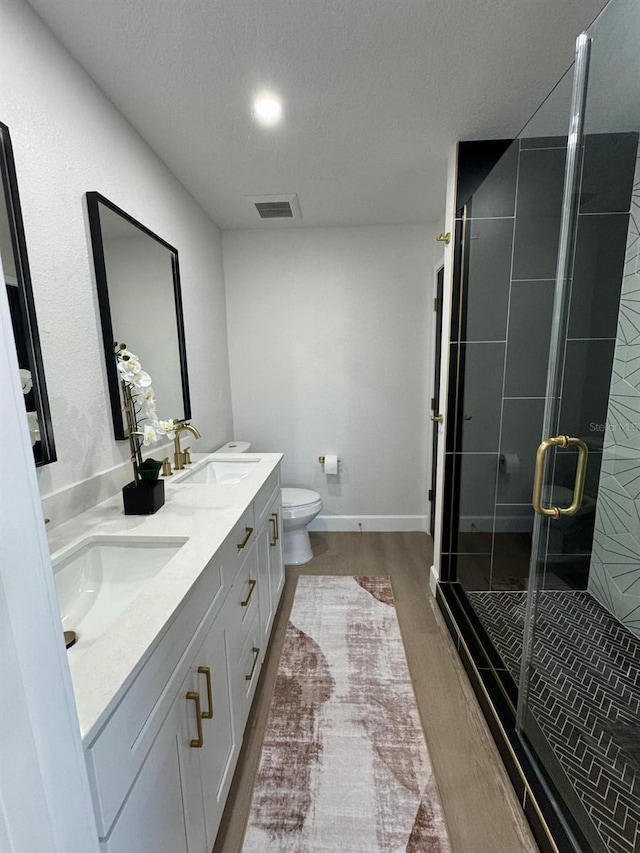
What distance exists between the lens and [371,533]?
3131 mm

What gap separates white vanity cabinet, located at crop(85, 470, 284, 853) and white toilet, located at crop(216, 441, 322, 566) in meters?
0.98

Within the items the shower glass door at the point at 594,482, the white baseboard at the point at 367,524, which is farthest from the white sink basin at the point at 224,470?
the shower glass door at the point at 594,482

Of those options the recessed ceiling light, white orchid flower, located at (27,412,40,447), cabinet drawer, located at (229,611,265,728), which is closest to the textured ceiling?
the recessed ceiling light

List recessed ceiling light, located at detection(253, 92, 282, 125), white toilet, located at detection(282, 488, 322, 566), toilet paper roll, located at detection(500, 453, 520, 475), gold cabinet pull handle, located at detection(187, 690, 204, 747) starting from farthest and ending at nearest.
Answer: white toilet, located at detection(282, 488, 322, 566)
toilet paper roll, located at detection(500, 453, 520, 475)
recessed ceiling light, located at detection(253, 92, 282, 125)
gold cabinet pull handle, located at detection(187, 690, 204, 747)

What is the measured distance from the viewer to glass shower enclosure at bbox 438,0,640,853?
1.23 m

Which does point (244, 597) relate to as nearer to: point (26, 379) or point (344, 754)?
point (344, 754)

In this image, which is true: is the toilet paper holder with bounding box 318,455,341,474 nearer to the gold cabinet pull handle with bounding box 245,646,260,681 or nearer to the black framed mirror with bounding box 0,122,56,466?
the gold cabinet pull handle with bounding box 245,646,260,681

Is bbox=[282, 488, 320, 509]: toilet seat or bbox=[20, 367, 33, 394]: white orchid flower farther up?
bbox=[20, 367, 33, 394]: white orchid flower


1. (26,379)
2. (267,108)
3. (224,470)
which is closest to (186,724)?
(26,379)

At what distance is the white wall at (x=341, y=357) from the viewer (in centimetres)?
283

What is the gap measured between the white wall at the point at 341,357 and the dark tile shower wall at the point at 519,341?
33.1 inches

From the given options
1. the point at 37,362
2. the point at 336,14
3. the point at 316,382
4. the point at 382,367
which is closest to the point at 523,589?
the point at 382,367

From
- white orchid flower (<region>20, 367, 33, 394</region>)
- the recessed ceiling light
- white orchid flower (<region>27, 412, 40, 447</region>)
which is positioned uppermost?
the recessed ceiling light

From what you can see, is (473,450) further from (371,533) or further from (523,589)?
(371,533)
